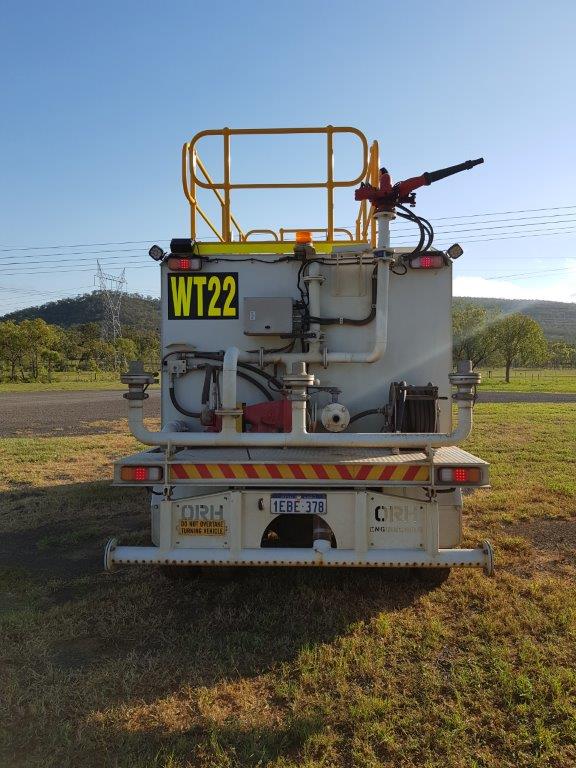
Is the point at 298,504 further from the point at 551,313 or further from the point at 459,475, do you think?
the point at 551,313

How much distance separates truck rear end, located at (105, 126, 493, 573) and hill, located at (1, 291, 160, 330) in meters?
121

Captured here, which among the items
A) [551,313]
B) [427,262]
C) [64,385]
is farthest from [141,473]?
[551,313]

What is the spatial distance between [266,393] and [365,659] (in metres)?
1.99

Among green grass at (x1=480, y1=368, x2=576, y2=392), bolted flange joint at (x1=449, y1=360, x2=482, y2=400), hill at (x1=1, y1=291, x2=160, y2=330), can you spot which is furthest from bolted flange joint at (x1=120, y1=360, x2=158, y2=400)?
hill at (x1=1, y1=291, x2=160, y2=330)

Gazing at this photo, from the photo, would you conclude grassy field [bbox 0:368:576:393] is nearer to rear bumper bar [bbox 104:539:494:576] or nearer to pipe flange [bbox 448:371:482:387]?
rear bumper bar [bbox 104:539:494:576]

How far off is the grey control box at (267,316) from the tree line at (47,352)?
35092 millimetres

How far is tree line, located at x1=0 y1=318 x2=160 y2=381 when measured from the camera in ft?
156

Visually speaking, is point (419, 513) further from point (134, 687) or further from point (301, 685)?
point (134, 687)

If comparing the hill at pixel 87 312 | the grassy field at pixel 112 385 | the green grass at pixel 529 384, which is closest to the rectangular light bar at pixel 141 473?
the grassy field at pixel 112 385

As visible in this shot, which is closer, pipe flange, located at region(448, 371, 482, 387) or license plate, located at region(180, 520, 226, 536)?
pipe flange, located at region(448, 371, 482, 387)

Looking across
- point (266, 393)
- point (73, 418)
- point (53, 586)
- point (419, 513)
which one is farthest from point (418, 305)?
point (73, 418)

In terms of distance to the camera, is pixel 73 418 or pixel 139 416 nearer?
pixel 139 416

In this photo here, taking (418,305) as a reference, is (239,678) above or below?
below

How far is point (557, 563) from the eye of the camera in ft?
15.5
